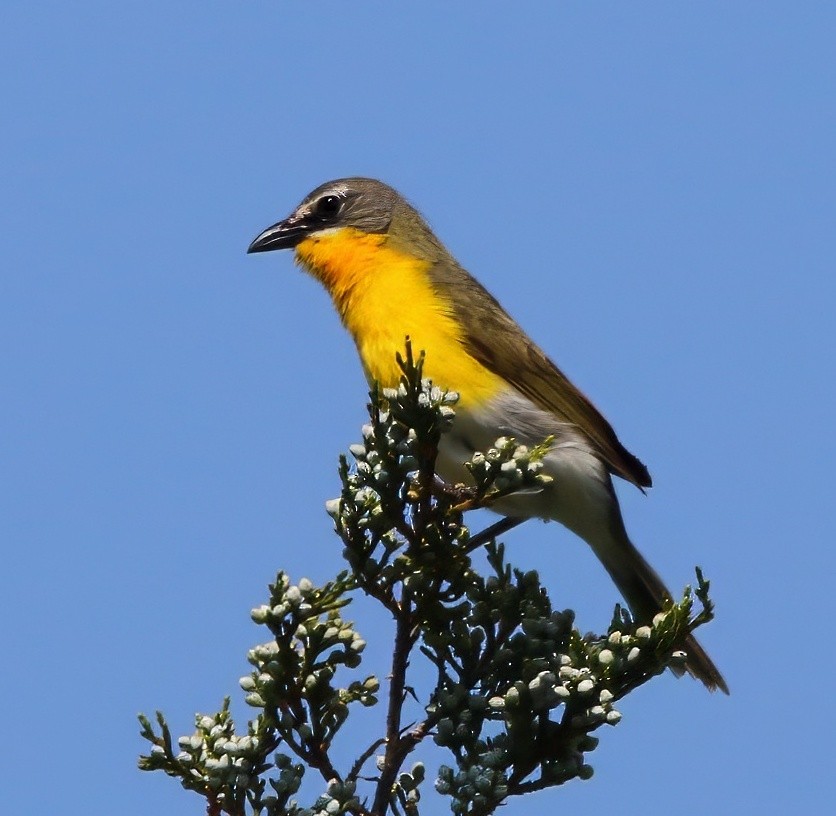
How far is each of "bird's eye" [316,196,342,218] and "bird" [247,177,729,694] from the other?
1.90ft

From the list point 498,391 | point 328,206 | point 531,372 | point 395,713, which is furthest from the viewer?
point 328,206

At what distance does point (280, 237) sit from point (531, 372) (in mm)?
1996

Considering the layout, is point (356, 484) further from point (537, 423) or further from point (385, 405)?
point (537, 423)

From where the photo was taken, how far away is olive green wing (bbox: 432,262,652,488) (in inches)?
249

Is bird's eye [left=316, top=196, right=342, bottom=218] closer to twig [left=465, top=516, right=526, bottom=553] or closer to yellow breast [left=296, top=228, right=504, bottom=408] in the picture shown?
yellow breast [left=296, top=228, right=504, bottom=408]

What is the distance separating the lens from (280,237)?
290 inches

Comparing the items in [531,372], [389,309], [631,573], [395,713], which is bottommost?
[395,713]

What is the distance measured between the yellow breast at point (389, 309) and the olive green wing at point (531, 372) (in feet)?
0.32

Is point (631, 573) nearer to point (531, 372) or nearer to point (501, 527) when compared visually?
point (501, 527)

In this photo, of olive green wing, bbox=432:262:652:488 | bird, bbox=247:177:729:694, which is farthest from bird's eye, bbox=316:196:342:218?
olive green wing, bbox=432:262:652:488

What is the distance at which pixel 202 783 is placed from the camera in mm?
3891

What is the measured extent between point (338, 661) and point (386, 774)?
425 mm

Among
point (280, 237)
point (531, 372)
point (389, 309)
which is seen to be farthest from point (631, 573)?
point (280, 237)

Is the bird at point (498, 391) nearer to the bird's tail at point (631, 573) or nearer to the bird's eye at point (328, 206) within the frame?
the bird's tail at point (631, 573)
